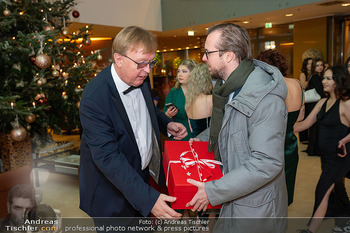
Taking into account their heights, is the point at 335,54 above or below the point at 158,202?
above

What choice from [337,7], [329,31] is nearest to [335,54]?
[329,31]

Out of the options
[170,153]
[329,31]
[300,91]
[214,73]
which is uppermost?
[329,31]

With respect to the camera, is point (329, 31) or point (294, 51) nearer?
point (329, 31)

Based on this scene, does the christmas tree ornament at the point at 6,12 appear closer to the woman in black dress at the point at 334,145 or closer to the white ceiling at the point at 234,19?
the woman in black dress at the point at 334,145

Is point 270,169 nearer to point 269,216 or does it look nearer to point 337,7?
point 269,216

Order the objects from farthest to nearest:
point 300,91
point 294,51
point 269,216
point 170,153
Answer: point 294,51 < point 300,91 < point 170,153 < point 269,216

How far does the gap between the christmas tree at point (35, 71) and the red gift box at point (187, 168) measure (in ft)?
7.35

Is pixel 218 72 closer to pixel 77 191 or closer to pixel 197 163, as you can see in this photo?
pixel 197 163

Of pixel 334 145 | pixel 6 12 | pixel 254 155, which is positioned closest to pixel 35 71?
pixel 6 12

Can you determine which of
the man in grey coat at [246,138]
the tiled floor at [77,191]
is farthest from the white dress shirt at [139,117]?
the tiled floor at [77,191]

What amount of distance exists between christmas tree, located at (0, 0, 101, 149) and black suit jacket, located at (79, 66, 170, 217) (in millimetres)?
1950

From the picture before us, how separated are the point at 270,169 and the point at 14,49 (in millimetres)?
3508

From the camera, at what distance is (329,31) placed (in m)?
9.57

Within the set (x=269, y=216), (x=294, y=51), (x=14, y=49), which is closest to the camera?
(x=269, y=216)
